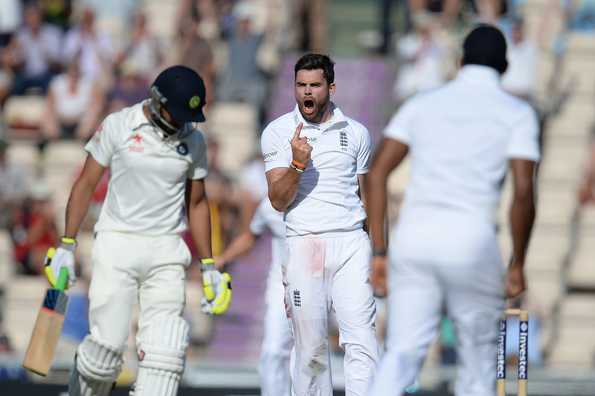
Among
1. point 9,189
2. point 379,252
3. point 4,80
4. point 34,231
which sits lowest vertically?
point 34,231

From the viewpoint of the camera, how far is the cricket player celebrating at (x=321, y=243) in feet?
25.3

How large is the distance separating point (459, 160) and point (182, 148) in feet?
7.13

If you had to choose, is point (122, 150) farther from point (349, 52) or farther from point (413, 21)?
point (349, 52)

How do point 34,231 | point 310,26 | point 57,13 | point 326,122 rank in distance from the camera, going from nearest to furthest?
point 326,122 < point 34,231 < point 57,13 < point 310,26

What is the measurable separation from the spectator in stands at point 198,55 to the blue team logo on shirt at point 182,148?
7109 millimetres

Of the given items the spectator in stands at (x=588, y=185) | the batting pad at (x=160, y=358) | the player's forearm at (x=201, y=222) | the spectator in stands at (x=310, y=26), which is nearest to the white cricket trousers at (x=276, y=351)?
the player's forearm at (x=201, y=222)

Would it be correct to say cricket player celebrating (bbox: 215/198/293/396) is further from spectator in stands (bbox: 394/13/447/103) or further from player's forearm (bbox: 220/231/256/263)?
spectator in stands (bbox: 394/13/447/103)

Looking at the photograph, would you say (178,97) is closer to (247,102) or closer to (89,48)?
(247,102)

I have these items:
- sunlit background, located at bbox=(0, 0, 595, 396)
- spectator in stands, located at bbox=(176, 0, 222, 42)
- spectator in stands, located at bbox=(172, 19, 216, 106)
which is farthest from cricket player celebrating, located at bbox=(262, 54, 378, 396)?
spectator in stands, located at bbox=(176, 0, 222, 42)

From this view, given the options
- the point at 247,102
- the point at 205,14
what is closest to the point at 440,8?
the point at 247,102

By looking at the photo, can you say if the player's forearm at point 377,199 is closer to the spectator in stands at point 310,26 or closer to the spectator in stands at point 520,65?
the spectator in stands at point 520,65

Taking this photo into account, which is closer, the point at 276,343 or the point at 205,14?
the point at 276,343

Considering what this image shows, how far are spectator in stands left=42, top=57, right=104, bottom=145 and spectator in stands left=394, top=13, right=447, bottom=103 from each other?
3042mm

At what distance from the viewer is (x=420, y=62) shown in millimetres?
15047
